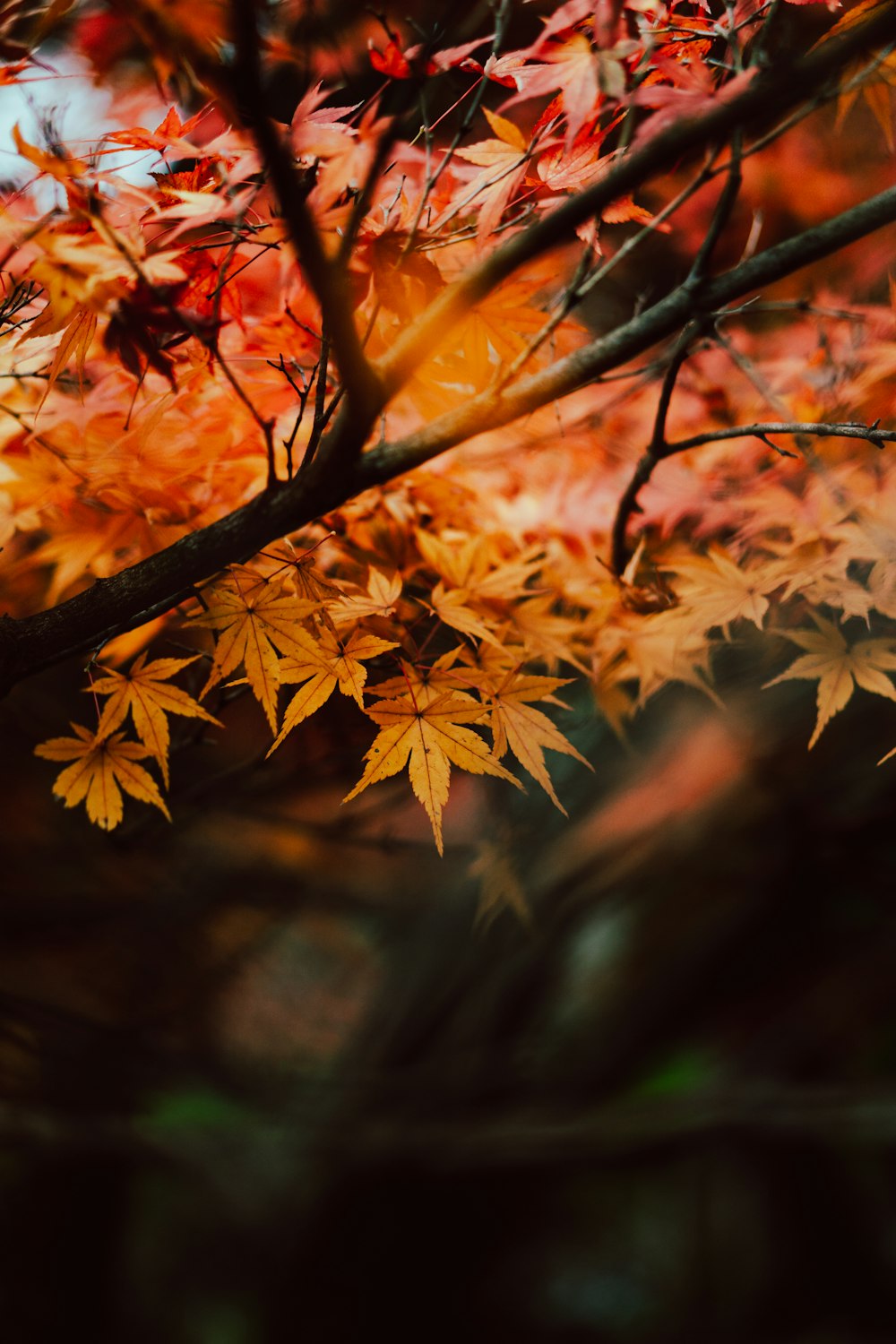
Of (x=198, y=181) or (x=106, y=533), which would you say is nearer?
(x=198, y=181)

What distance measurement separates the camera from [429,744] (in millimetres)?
832

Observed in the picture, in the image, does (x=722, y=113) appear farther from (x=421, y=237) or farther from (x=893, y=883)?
(x=893, y=883)

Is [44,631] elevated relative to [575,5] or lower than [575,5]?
lower

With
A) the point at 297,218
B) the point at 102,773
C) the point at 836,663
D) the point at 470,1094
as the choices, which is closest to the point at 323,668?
the point at 102,773

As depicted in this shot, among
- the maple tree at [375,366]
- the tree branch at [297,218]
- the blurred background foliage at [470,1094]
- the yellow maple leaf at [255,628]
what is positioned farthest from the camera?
the blurred background foliage at [470,1094]

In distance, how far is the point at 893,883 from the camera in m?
2.75

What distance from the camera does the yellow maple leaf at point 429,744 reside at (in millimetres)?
803

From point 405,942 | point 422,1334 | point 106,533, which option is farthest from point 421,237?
point 422,1334

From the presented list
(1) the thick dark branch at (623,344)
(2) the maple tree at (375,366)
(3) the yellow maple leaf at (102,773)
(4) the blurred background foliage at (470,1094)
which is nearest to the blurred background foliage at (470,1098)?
(4) the blurred background foliage at (470,1094)

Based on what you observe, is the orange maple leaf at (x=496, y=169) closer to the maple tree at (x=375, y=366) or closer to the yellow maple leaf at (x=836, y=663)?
the maple tree at (x=375, y=366)

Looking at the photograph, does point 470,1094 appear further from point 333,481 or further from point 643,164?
point 643,164

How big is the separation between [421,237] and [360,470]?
1.10ft

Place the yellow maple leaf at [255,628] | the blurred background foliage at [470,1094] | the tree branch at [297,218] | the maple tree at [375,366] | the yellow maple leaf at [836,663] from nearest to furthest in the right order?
the tree branch at [297,218]
the maple tree at [375,366]
the yellow maple leaf at [255,628]
the yellow maple leaf at [836,663]
the blurred background foliage at [470,1094]

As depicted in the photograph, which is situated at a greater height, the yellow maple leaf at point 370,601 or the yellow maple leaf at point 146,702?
the yellow maple leaf at point 146,702
